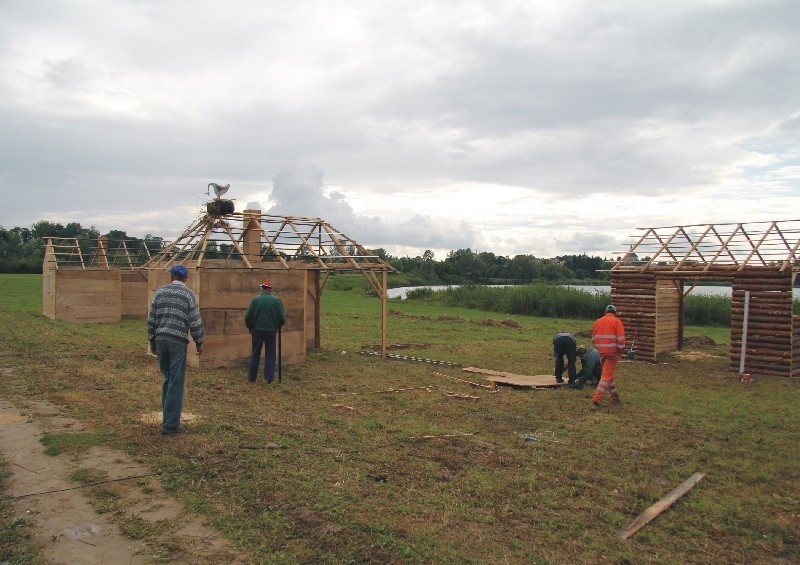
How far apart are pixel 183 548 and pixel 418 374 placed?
9.34 meters

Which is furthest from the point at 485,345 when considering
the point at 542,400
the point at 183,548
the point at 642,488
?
the point at 183,548

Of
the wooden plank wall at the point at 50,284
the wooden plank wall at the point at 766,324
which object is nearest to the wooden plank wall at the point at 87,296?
the wooden plank wall at the point at 50,284

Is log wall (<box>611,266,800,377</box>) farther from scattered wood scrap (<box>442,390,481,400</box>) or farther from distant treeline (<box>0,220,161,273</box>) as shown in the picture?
distant treeline (<box>0,220,161,273</box>)

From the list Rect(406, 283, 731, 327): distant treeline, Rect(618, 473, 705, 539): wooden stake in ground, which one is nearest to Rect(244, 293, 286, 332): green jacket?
Rect(618, 473, 705, 539): wooden stake in ground

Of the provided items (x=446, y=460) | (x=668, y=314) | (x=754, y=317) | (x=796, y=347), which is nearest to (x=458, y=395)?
(x=446, y=460)

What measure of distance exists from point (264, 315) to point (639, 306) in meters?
11.7

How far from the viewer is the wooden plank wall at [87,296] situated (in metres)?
22.5

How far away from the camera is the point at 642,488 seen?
6.51m

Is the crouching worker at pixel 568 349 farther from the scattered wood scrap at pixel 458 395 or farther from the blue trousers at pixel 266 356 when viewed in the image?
the blue trousers at pixel 266 356

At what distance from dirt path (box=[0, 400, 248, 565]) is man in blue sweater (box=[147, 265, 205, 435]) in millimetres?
914

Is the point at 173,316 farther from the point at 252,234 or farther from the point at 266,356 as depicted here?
the point at 252,234

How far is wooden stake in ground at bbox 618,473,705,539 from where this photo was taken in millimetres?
5398

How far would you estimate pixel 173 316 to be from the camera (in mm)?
7629

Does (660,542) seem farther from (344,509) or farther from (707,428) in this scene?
(707,428)
